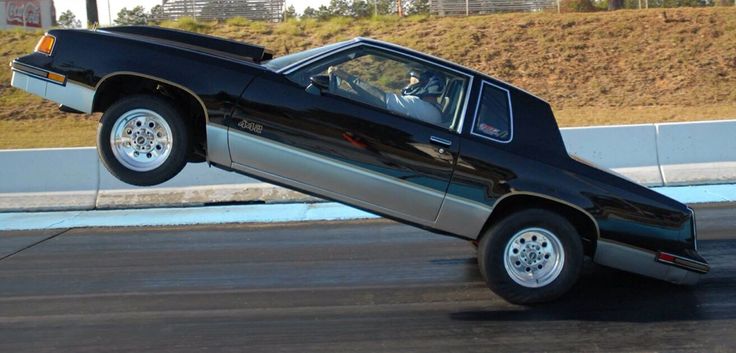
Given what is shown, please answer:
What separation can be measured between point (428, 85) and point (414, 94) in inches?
5.1

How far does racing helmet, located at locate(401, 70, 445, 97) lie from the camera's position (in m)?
6.14

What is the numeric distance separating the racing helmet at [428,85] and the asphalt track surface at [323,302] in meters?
1.66

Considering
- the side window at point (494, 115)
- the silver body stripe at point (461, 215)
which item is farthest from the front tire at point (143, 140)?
the side window at point (494, 115)

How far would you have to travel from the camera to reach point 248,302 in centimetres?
633

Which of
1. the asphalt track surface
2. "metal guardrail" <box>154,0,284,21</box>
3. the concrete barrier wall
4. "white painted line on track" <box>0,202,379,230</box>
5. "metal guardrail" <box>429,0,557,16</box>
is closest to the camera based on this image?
the asphalt track surface

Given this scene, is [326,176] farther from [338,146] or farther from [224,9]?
[224,9]

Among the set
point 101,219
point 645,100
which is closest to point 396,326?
point 101,219

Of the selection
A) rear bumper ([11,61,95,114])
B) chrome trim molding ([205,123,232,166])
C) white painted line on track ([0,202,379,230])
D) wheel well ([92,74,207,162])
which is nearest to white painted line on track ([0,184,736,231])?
white painted line on track ([0,202,379,230])

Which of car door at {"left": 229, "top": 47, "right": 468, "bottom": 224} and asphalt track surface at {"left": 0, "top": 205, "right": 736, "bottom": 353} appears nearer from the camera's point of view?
asphalt track surface at {"left": 0, "top": 205, "right": 736, "bottom": 353}

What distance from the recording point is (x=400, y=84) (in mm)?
6191

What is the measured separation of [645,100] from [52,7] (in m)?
33.3

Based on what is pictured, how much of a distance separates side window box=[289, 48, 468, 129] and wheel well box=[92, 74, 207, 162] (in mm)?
900

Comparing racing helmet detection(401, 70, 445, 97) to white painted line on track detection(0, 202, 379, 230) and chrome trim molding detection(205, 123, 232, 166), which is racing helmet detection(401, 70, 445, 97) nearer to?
chrome trim molding detection(205, 123, 232, 166)

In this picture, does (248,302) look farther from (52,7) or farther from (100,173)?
(52,7)
